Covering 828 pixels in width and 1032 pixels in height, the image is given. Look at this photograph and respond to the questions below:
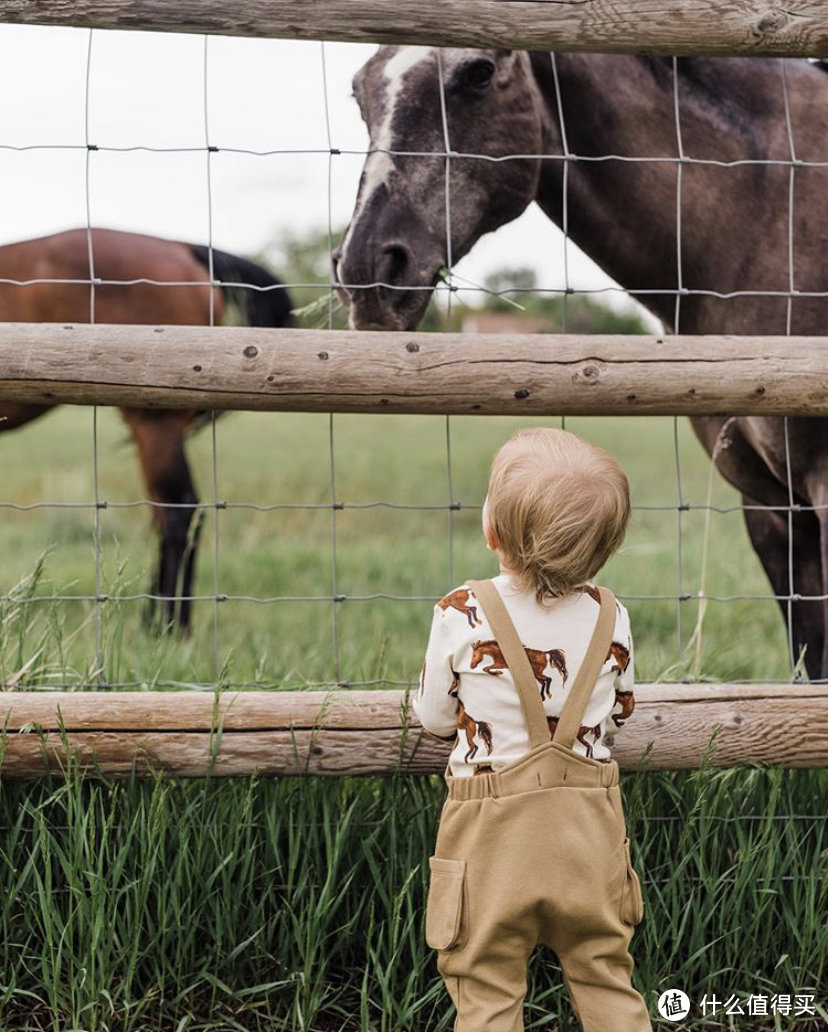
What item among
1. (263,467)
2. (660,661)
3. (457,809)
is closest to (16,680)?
(457,809)

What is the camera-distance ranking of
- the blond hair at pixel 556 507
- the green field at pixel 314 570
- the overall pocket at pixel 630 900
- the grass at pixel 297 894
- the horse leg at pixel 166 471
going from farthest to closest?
the horse leg at pixel 166 471
the green field at pixel 314 570
the grass at pixel 297 894
the overall pocket at pixel 630 900
the blond hair at pixel 556 507

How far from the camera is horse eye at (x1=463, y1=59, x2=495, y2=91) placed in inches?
103

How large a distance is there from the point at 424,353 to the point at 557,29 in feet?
2.02

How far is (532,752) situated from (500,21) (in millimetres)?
1248

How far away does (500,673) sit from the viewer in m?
1.58

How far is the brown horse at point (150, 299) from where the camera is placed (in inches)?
216

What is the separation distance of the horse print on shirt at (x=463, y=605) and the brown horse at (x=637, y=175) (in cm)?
104

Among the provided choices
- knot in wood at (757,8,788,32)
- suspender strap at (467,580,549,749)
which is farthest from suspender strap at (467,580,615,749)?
knot in wood at (757,8,788,32)

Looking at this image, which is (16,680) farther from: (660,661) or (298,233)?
(298,233)

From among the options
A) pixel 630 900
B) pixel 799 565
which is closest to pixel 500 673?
pixel 630 900

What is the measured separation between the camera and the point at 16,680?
208cm

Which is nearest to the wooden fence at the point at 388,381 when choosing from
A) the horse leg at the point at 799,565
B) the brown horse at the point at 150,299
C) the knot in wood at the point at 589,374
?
the knot in wood at the point at 589,374

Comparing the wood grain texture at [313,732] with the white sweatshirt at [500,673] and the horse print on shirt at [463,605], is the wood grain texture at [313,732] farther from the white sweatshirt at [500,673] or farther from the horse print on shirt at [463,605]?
the horse print on shirt at [463,605]

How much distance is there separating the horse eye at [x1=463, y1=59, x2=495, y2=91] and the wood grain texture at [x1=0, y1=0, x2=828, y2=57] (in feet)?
2.32
